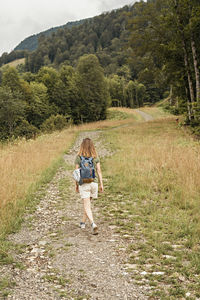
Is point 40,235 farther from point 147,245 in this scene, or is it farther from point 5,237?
point 147,245

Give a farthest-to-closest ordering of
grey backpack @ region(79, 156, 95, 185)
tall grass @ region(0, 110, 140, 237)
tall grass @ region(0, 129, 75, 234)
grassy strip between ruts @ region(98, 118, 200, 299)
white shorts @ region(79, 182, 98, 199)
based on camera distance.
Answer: tall grass @ region(0, 129, 75, 234)
tall grass @ region(0, 110, 140, 237)
white shorts @ region(79, 182, 98, 199)
grey backpack @ region(79, 156, 95, 185)
grassy strip between ruts @ region(98, 118, 200, 299)

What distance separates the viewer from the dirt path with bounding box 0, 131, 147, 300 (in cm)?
329

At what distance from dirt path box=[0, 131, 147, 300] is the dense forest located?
33.4 ft

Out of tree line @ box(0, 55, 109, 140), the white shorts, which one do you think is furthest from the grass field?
tree line @ box(0, 55, 109, 140)

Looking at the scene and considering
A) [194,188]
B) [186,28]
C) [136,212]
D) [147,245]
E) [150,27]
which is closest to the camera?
[147,245]

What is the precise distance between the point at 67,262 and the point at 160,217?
2.77 metres

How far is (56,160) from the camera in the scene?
13.7 metres

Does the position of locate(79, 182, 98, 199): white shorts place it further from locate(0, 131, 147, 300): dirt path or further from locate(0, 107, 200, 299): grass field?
locate(0, 107, 200, 299): grass field

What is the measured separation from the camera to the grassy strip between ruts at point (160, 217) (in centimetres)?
361

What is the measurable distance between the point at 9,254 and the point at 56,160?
9497 mm

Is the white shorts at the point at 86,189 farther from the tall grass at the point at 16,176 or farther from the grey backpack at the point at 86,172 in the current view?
the tall grass at the point at 16,176

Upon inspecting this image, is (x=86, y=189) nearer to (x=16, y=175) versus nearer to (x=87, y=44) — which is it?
(x=16, y=175)

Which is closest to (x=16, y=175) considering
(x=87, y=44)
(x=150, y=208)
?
(x=150, y=208)

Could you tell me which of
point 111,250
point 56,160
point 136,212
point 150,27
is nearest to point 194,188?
point 136,212
